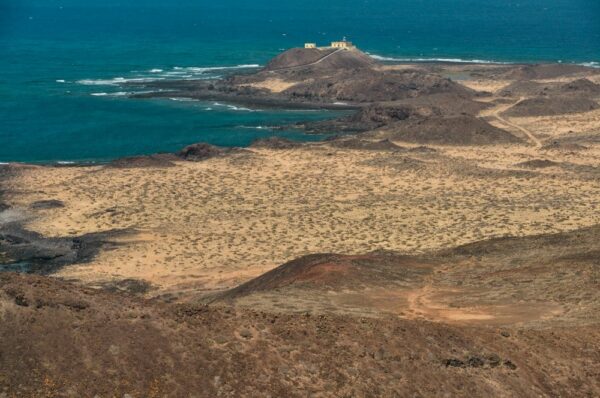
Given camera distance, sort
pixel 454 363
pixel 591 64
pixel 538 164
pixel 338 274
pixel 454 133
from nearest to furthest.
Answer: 1. pixel 454 363
2. pixel 338 274
3. pixel 538 164
4. pixel 454 133
5. pixel 591 64

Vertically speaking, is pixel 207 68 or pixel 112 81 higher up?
pixel 207 68

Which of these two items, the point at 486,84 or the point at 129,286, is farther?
the point at 486,84

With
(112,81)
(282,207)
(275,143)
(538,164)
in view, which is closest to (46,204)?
(282,207)

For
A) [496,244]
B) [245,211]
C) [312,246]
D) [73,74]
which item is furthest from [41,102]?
[496,244]

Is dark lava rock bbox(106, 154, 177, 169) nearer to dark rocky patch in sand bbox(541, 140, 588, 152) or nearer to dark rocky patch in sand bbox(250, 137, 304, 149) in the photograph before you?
dark rocky patch in sand bbox(250, 137, 304, 149)

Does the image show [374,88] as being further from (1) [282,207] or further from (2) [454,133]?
(1) [282,207]

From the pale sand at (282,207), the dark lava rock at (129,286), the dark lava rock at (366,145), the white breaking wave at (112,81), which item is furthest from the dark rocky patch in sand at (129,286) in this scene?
the white breaking wave at (112,81)
